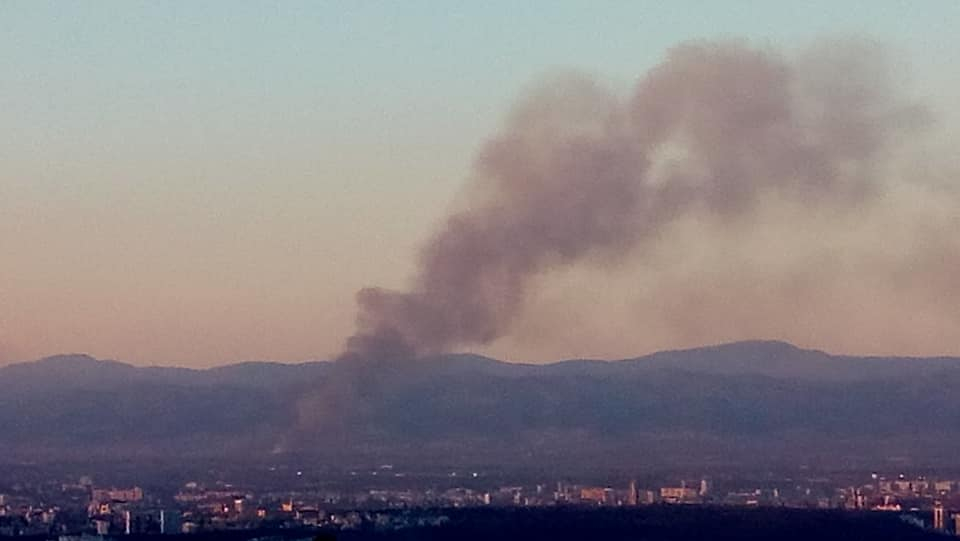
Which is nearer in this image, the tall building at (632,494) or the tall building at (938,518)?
the tall building at (938,518)

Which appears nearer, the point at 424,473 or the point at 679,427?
the point at 424,473

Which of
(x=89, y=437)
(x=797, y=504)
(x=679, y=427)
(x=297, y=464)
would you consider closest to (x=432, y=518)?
(x=797, y=504)

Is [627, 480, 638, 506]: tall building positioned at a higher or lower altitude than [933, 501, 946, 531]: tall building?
higher

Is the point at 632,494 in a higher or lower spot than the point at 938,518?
higher

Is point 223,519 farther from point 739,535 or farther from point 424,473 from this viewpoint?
point 424,473

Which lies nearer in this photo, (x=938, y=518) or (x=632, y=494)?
(x=938, y=518)

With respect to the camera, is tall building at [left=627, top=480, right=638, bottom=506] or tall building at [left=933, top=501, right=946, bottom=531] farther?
tall building at [left=627, top=480, right=638, bottom=506]

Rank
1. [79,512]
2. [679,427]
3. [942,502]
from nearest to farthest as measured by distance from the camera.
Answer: [79,512]
[942,502]
[679,427]

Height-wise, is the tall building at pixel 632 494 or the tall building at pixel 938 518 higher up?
the tall building at pixel 632 494

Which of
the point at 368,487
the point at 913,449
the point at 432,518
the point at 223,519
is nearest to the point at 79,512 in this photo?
the point at 223,519

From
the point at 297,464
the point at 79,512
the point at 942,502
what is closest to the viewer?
the point at 79,512
